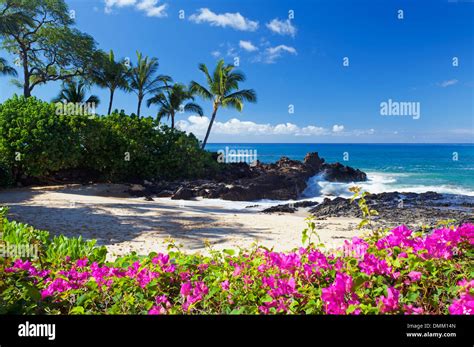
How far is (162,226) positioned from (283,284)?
12.6 ft

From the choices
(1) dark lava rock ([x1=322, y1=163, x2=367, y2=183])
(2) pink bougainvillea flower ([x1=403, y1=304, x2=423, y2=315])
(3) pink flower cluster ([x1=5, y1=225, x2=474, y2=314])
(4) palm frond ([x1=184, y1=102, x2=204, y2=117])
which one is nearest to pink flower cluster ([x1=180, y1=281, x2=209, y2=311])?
(3) pink flower cluster ([x1=5, y1=225, x2=474, y2=314])

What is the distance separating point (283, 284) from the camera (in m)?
1.75

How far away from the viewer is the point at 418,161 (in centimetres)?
2286

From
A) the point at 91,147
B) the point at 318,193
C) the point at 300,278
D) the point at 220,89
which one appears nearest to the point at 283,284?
the point at 300,278

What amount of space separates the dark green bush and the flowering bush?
35.5ft

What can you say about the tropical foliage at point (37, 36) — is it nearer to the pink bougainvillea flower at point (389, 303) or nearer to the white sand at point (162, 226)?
the white sand at point (162, 226)

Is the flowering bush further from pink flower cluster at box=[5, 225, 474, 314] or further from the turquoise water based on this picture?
the turquoise water

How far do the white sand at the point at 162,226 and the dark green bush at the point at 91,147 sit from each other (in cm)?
535

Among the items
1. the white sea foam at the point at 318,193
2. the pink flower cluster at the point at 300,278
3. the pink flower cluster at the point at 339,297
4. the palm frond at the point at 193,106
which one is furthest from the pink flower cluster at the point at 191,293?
the palm frond at the point at 193,106

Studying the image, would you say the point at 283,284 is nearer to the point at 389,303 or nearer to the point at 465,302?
the point at 389,303
